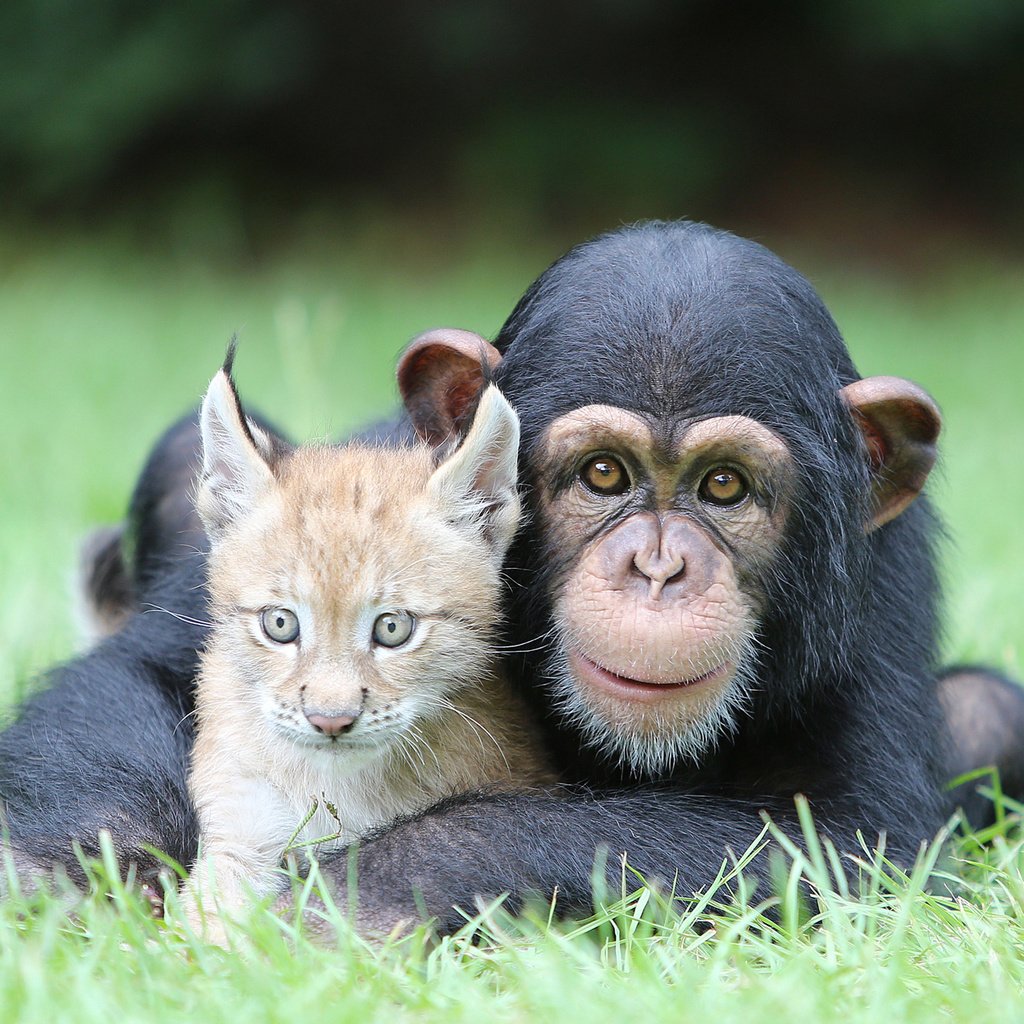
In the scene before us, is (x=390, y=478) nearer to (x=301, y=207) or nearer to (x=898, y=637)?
(x=898, y=637)

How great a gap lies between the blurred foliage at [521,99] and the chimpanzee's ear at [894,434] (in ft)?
36.8

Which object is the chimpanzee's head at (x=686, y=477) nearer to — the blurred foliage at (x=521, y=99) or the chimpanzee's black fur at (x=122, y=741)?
the chimpanzee's black fur at (x=122, y=741)

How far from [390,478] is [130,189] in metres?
13.3

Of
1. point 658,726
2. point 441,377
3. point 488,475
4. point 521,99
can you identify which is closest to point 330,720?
point 488,475

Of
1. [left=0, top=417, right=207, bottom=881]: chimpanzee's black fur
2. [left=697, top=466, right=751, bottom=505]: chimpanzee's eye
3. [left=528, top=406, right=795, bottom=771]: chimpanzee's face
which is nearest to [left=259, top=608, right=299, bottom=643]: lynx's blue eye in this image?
[left=0, top=417, right=207, bottom=881]: chimpanzee's black fur

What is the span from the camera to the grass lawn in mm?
2793

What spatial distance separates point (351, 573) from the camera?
3383mm

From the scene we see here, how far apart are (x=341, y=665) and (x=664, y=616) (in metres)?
0.77

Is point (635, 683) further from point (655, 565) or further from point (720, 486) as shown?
point (720, 486)

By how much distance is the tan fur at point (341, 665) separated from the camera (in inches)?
133

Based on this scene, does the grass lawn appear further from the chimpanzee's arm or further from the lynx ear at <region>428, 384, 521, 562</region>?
the lynx ear at <region>428, 384, 521, 562</region>

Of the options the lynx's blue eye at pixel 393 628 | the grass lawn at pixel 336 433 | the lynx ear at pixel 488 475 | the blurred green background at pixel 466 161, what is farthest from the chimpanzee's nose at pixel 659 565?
the blurred green background at pixel 466 161

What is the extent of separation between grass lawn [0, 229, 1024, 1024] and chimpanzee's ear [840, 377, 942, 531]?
1014mm

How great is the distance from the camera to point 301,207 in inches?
645
